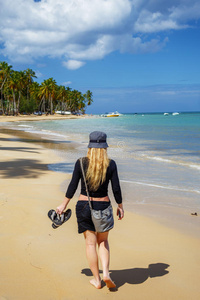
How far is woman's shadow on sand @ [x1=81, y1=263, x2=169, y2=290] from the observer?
362 centimetres

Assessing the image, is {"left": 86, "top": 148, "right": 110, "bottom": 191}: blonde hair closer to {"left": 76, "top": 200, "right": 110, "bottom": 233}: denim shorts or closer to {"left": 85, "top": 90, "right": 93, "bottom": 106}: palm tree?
{"left": 76, "top": 200, "right": 110, "bottom": 233}: denim shorts

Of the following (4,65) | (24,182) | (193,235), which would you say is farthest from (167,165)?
(4,65)

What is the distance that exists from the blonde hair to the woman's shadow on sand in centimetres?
128

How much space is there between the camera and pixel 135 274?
3.77 meters

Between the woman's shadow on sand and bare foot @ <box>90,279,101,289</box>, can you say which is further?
the woman's shadow on sand

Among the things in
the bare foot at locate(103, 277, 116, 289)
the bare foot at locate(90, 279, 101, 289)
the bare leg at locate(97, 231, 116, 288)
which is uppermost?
the bare leg at locate(97, 231, 116, 288)

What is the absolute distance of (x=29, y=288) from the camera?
3355mm

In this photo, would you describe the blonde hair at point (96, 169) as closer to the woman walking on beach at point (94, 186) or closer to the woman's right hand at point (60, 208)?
the woman walking on beach at point (94, 186)

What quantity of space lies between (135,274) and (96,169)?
1575 millimetres

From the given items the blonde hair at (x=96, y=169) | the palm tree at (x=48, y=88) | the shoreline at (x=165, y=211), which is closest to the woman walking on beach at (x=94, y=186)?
the blonde hair at (x=96, y=169)

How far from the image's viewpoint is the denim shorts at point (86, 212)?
3.16m

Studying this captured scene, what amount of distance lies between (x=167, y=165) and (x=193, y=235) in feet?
26.2

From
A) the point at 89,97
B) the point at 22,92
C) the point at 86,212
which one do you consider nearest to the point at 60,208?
the point at 86,212

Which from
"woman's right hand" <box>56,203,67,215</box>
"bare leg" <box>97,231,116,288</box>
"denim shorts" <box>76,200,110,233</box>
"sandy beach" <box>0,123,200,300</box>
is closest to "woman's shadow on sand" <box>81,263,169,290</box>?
"sandy beach" <box>0,123,200,300</box>
